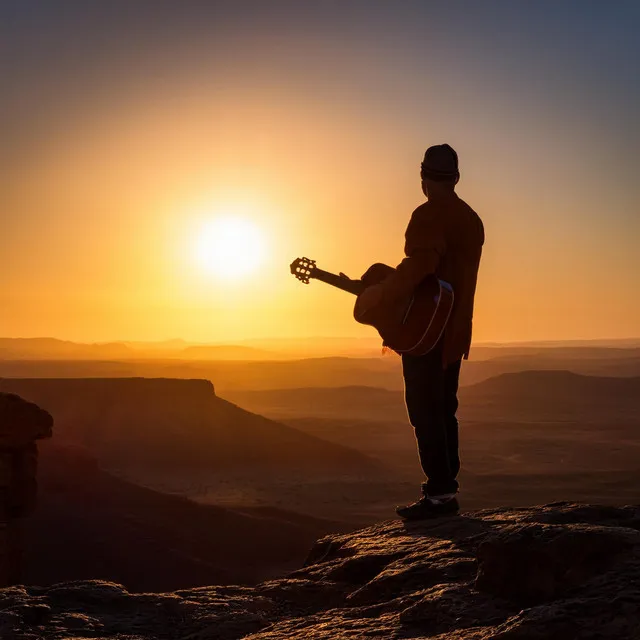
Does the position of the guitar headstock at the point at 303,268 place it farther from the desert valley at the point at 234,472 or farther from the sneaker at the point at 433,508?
the desert valley at the point at 234,472

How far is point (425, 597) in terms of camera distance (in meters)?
3.34

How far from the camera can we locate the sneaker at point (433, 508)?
5.37 m

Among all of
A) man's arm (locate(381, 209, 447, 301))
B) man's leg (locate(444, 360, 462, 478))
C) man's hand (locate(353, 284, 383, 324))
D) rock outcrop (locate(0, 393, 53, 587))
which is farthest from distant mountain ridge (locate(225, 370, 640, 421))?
man's hand (locate(353, 284, 383, 324))

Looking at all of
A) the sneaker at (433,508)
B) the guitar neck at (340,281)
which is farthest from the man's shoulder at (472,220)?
the sneaker at (433,508)

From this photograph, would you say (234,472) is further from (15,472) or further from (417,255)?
(417,255)

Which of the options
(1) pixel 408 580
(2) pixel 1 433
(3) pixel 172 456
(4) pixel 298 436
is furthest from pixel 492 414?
(1) pixel 408 580

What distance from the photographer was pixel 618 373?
200 meters

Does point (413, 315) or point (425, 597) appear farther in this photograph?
point (413, 315)

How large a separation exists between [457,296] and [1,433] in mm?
10217

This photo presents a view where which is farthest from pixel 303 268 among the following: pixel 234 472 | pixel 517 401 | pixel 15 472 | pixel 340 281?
pixel 517 401

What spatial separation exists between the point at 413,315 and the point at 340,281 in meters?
0.70

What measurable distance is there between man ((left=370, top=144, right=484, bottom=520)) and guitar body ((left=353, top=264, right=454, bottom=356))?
7.7 inches

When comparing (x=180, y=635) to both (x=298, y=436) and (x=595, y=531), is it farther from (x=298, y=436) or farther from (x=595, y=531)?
(x=298, y=436)

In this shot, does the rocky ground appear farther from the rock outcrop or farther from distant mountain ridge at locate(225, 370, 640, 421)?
distant mountain ridge at locate(225, 370, 640, 421)
